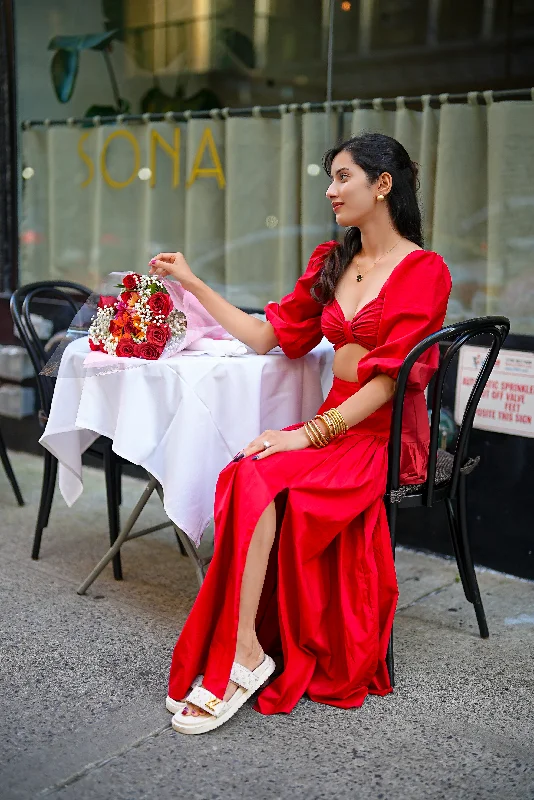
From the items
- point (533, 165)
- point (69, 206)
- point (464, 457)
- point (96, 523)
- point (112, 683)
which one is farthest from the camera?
point (69, 206)

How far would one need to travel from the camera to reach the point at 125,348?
123 inches

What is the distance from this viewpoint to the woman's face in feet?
9.88

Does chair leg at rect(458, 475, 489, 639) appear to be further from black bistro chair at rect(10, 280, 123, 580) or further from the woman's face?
black bistro chair at rect(10, 280, 123, 580)

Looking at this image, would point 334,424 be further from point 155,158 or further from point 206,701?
point 155,158

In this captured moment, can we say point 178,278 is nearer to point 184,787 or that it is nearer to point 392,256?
point 392,256

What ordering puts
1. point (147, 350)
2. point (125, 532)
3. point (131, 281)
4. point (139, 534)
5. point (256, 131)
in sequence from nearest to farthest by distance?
point (147, 350) < point (131, 281) < point (125, 532) < point (139, 534) < point (256, 131)

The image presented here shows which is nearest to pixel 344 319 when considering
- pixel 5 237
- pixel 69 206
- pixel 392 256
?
pixel 392 256

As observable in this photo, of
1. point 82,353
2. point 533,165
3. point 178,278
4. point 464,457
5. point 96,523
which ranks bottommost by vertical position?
point 96,523

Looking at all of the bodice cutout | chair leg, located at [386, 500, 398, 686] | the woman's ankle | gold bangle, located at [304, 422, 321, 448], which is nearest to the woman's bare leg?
the woman's ankle

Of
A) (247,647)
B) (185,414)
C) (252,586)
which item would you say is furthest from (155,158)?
(247,647)

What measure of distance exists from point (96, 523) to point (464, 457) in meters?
1.95

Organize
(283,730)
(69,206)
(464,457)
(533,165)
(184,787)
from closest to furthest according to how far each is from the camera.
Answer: (184,787) → (283,730) → (464,457) → (533,165) → (69,206)

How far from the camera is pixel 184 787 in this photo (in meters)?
2.36

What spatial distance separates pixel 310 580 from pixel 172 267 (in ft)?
3.84
